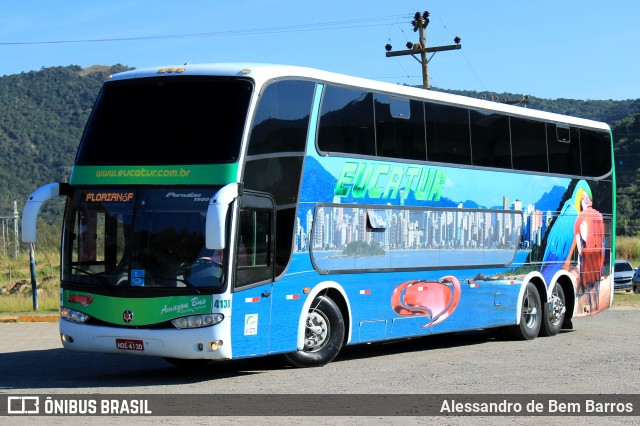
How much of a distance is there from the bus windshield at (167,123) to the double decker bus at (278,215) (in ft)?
0.07

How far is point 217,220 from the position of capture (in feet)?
42.0

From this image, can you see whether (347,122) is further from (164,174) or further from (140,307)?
(140,307)

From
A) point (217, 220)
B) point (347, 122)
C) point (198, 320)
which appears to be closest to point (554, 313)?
point (347, 122)

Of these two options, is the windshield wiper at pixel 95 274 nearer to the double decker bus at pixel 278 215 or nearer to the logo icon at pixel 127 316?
the double decker bus at pixel 278 215

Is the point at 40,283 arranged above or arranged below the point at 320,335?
below

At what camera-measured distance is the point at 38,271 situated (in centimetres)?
5334

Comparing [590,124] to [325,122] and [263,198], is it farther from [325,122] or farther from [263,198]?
[263,198]

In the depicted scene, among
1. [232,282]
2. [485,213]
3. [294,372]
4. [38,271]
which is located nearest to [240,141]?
[232,282]

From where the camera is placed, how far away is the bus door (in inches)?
537

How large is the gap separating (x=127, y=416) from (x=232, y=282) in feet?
9.80

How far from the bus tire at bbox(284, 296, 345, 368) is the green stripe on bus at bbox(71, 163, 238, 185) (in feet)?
8.90

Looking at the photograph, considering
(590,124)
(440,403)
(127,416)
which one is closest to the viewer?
(127,416)

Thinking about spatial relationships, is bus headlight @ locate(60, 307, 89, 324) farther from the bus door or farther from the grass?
the grass

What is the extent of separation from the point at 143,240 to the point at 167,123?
1.56m
